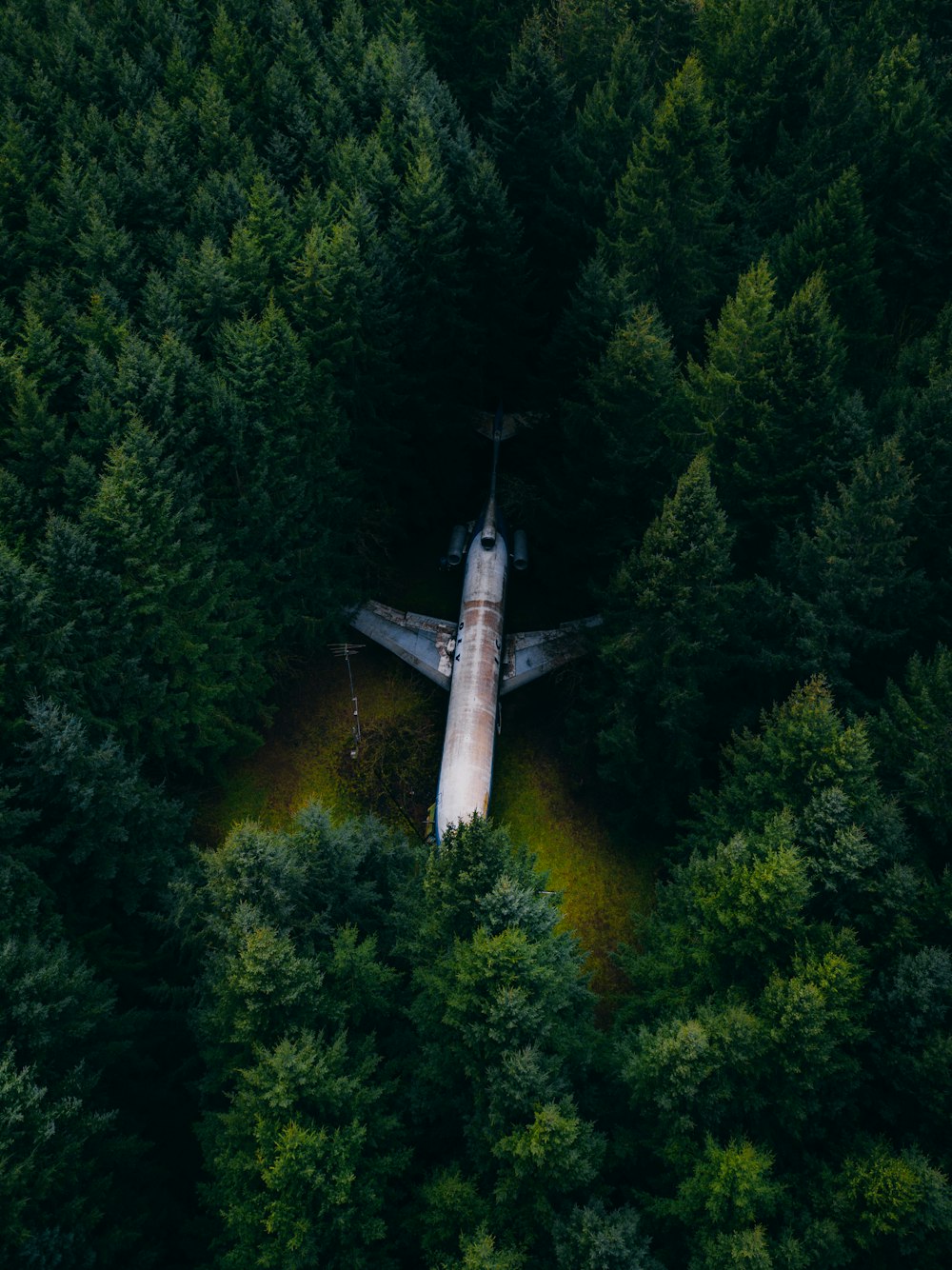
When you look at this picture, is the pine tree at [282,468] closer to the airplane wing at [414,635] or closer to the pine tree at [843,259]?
the airplane wing at [414,635]

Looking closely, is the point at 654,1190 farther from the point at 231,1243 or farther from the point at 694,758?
the point at 694,758

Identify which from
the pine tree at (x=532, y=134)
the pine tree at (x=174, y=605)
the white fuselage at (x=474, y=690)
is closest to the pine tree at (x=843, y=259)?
the pine tree at (x=532, y=134)

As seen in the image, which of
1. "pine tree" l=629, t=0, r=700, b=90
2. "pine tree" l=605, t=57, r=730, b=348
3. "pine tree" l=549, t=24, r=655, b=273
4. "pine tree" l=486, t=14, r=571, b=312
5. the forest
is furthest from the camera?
"pine tree" l=629, t=0, r=700, b=90

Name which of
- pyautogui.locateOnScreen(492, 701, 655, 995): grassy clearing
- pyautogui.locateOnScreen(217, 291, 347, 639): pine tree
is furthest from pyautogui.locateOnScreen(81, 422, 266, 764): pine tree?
pyautogui.locateOnScreen(492, 701, 655, 995): grassy clearing

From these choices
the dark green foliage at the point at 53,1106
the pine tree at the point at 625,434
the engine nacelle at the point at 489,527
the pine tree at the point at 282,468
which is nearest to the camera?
the dark green foliage at the point at 53,1106

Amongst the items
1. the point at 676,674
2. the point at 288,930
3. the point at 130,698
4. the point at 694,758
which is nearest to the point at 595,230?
the point at 676,674

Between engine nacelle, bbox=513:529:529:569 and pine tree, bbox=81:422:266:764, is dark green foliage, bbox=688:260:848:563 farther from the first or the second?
pine tree, bbox=81:422:266:764

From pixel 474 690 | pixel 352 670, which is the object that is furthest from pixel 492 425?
pixel 474 690
